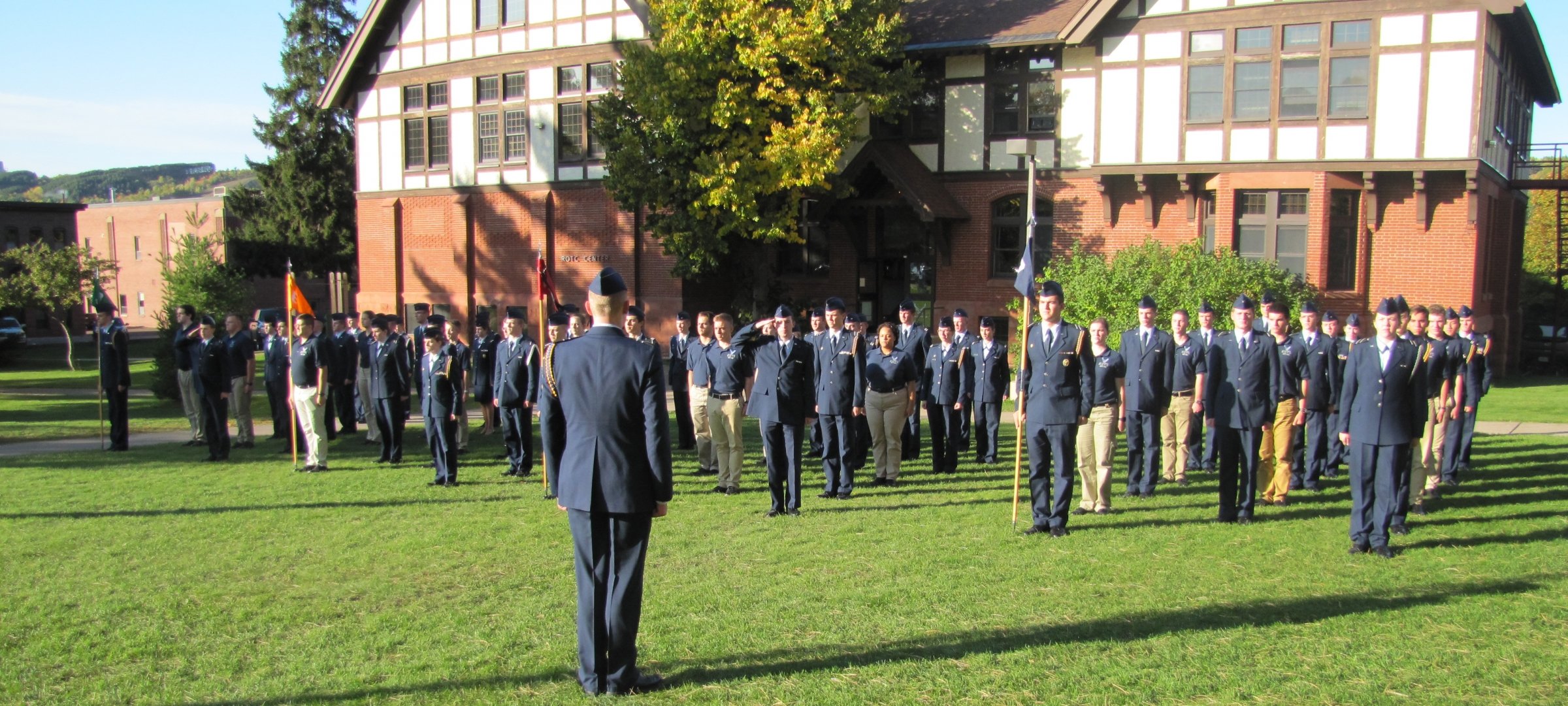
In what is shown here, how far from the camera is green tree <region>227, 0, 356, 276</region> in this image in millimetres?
39500

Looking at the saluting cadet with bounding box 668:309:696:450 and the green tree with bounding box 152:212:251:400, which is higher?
the green tree with bounding box 152:212:251:400

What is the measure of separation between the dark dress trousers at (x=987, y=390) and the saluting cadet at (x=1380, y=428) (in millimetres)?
4827

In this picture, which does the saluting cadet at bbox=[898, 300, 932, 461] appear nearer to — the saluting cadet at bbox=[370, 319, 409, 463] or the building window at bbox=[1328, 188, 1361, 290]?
the saluting cadet at bbox=[370, 319, 409, 463]

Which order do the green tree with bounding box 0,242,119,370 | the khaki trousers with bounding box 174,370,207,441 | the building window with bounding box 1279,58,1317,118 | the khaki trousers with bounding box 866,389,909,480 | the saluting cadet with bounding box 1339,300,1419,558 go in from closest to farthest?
the saluting cadet with bounding box 1339,300,1419,558 < the khaki trousers with bounding box 866,389,909,480 < the khaki trousers with bounding box 174,370,207,441 < the building window with bounding box 1279,58,1317,118 < the green tree with bounding box 0,242,119,370

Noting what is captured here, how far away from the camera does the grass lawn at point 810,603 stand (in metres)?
5.38

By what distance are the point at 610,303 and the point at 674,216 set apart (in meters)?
20.0

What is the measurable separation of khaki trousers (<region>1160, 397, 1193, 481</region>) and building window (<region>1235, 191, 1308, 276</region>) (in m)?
13.1

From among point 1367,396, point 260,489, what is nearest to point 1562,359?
point 1367,396

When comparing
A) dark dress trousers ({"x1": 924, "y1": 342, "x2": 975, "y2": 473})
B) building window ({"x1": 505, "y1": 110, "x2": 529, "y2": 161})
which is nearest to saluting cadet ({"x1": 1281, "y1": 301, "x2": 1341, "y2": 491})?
dark dress trousers ({"x1": 924, "y1": 342, "x2": 975, "y2": 473})

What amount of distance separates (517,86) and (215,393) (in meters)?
17.7

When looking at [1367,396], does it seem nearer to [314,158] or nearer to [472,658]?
[472,658]

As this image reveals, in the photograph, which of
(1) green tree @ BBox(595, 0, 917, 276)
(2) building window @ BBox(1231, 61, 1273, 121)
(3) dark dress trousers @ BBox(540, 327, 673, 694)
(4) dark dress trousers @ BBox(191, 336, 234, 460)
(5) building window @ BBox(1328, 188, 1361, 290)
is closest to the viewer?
(3) dark dress trousers @ BBox(540, 327, 673, 694)

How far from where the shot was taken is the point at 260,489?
37.8 feet

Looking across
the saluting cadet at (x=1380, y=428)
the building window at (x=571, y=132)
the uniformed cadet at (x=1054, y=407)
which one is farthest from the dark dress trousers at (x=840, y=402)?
the building window at (x=571, y=132)
